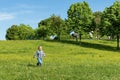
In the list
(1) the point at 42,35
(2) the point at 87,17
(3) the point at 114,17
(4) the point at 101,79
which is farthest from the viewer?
(1) the point at 42,35

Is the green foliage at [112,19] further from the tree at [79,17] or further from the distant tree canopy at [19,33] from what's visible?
the distant tree canopy at [19,33]

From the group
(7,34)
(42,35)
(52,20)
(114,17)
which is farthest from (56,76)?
(7,34)

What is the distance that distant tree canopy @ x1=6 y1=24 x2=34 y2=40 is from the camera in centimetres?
18776

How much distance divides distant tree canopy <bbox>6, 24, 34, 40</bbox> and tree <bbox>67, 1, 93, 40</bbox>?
77.9 meters

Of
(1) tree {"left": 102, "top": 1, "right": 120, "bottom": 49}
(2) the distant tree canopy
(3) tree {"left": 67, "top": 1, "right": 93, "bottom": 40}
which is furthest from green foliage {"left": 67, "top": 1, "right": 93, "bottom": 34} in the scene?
(2) the distant tree canopy

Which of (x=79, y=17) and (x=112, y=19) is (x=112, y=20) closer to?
(x=112, y=19)

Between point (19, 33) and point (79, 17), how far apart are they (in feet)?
283

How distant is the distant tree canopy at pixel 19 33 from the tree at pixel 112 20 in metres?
90.2

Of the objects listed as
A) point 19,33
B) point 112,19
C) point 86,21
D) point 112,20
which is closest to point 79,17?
point 86,21

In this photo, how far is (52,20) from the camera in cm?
13462

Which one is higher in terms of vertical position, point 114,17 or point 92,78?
point 114,17

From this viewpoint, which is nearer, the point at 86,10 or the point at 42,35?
the point at 86,10

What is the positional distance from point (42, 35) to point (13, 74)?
14154 centimetres

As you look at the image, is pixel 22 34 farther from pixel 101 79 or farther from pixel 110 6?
pixel 101 79
